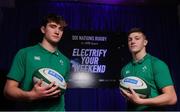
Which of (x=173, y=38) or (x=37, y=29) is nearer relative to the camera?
(x=37, y=29)

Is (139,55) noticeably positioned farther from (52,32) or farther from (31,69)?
(31,69)

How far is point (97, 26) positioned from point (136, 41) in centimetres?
177

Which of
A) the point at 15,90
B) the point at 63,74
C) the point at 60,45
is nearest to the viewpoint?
the point at 15,90

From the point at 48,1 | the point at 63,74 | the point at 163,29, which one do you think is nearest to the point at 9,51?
the point at 48,1

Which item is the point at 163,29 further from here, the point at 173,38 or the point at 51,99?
the point at 51,99

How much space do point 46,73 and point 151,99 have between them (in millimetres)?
725

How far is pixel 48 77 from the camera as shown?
1885 mm

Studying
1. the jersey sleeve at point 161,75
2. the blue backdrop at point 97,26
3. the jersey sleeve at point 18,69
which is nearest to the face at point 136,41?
the jersey sleeve at point 161,75

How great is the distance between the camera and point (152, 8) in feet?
13.5

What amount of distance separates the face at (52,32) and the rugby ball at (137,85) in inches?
22.8

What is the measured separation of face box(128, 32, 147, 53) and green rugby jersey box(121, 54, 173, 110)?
0.33ft

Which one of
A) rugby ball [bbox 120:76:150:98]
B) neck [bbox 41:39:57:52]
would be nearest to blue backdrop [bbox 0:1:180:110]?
neck [bbox 41:39:57:52]

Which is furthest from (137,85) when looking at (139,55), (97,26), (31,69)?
(97,26)

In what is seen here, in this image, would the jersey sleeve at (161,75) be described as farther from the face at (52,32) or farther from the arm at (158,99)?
the face at (52,32)
